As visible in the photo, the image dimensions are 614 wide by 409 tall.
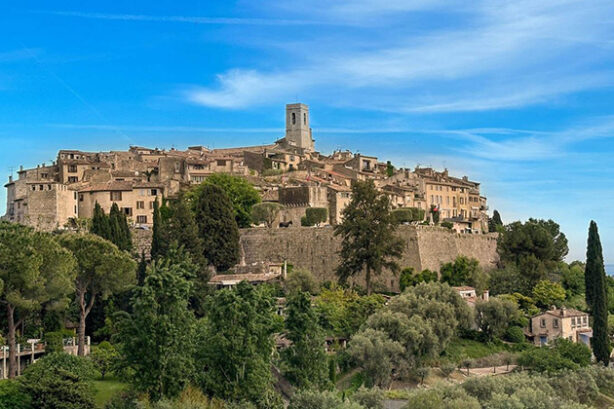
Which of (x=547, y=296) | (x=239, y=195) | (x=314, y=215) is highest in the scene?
(x=239, y=195)

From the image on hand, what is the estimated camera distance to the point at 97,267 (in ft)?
144

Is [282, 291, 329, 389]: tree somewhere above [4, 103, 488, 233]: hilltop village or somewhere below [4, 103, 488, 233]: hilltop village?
below

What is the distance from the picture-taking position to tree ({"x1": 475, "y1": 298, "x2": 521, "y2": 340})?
5319 centimetres

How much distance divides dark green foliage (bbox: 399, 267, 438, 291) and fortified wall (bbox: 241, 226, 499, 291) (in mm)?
1415

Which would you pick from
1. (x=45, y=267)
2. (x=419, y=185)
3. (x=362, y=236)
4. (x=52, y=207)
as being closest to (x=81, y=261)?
(x=45, y=267)

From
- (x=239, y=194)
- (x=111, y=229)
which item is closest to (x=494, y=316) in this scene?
(x=111, y=229)

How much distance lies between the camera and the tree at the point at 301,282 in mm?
55750

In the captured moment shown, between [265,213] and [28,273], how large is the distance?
33203 millimetres

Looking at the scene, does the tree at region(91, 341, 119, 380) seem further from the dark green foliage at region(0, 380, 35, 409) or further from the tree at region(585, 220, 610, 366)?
the tree at region(585, 220, 610, 366)

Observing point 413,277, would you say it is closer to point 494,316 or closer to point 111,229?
point 494,316

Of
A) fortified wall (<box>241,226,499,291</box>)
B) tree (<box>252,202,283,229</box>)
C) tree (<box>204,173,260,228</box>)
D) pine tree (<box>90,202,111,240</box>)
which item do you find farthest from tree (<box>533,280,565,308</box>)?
pine tree (<box>90,202,111,240</box>)

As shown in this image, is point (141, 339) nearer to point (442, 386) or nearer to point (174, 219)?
point (442, 386)

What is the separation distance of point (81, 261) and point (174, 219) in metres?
12.2

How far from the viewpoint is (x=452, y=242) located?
66.9 m
